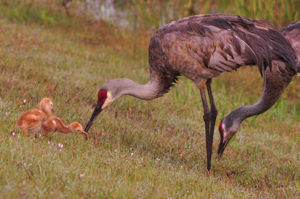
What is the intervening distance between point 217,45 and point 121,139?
70.5 inches

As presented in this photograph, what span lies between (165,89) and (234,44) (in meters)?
1.23

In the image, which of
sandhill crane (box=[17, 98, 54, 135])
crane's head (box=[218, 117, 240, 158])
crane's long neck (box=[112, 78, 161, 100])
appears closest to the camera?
sandhill crane (box=[17, 98, 54, 135])

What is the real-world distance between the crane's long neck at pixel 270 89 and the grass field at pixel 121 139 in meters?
Answer: 0.56

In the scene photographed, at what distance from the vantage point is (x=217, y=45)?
4570mm

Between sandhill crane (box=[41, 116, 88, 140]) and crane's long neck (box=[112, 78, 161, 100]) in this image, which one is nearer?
sandhill crane (box=[41, 116, 88, 140])

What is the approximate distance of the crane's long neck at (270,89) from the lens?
5.35 meters

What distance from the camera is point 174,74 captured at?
5113 mm

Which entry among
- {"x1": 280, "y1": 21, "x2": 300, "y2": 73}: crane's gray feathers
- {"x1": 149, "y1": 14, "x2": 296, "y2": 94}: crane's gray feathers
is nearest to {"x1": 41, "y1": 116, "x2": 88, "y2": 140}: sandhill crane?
{"x1": 149, "y1": 14, "x2": 296, "y2": 94}: crane's gray feathers

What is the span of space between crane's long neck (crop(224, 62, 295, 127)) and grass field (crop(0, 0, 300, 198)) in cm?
56

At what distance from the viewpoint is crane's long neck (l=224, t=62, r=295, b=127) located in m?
5.35

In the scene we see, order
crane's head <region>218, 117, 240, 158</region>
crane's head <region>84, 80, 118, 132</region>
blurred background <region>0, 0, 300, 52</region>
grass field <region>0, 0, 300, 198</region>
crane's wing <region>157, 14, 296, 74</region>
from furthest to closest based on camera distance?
1. blurred background <region>0, 0, 300, 52</region>
2. crane's head <region>218, 117, 240, 158</region>
3. crane's head <region>84, 80, 118, 132</region>
4. crane's wing <region>157, 14, 296, 74</region>
5. grass field <region>0, 0, 300, 198</region>

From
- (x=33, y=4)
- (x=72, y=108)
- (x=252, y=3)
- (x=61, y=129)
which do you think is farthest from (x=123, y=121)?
(x=33, y=4)

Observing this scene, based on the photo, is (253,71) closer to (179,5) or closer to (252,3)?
(252,3)

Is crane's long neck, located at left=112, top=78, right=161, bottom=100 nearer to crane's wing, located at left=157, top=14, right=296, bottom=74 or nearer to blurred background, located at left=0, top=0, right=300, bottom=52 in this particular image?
crane's wing, located at left=157, top=14, right=296, bottom=74
